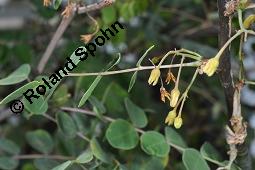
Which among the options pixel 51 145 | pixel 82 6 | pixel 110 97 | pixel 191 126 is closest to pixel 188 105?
pixel 191 126

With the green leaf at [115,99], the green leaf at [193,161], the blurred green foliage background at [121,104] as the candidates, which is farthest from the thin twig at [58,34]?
the green leaf at [193,161]

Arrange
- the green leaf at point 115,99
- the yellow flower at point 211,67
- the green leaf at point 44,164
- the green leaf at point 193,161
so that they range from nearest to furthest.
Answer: the yellow flower at point 211,67, the green leaf at point 193,161, the green leaf at point 44,164, the green leaf at point 115,99

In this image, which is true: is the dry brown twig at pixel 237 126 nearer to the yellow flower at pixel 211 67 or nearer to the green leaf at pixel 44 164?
the yellow flower at pixel 211 67

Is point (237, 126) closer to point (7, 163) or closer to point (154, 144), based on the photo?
point (154, 144)

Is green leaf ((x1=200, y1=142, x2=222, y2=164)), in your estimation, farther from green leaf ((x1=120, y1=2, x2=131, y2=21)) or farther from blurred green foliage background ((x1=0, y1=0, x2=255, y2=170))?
green leaf ((x1=120, y1=2, x2=131, y2=21))

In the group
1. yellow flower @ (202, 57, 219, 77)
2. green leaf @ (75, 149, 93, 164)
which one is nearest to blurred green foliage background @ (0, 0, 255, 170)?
green leaf @ (75, 149, 93, 164)

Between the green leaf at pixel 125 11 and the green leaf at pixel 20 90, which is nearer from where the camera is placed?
the green leaf at pixel 20 90

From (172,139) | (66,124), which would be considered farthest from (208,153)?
(66,124)
